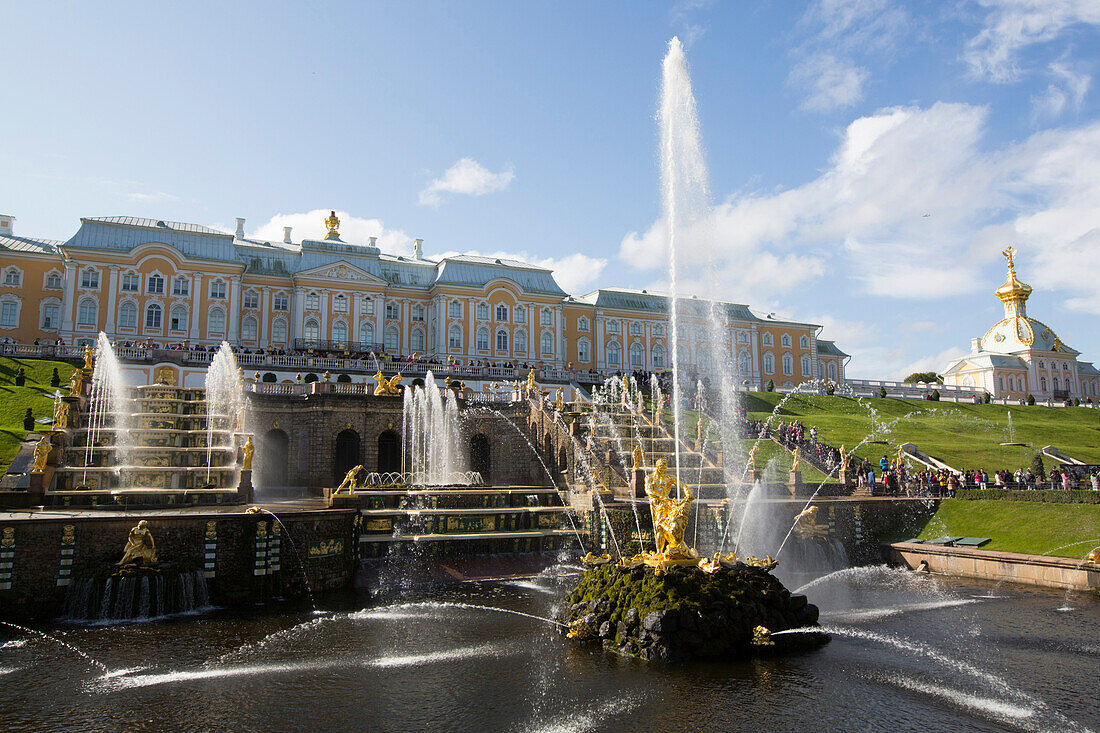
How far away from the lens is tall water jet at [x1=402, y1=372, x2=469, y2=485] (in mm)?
35719

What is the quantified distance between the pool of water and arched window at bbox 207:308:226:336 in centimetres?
4228

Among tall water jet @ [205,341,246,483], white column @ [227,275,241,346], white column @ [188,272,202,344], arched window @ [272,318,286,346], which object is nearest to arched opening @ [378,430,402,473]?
tall water jet @ [205,341,246,483]

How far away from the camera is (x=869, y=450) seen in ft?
130

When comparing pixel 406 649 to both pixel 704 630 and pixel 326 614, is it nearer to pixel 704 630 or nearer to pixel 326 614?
pixel 326 614

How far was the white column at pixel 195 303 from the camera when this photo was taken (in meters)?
54.6

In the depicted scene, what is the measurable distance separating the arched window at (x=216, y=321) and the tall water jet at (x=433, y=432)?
26.8 m

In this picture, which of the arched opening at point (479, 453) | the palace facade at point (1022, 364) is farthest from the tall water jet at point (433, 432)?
the palace facade at point (1022, 364)

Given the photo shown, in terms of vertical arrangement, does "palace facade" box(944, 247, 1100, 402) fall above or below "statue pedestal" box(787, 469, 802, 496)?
above

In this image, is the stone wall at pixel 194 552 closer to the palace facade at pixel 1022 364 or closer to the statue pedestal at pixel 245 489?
the statue pedestal at pixel 245 489

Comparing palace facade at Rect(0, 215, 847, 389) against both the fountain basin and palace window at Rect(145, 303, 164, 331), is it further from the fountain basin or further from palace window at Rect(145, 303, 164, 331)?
the fountain basin

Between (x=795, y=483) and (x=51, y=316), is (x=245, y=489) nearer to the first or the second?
(x=795, y=483)

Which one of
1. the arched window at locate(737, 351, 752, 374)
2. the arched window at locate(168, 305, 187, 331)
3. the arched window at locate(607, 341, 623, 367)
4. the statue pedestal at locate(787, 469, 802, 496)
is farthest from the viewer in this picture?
the arched window at locate(737, 351, 752, 374)

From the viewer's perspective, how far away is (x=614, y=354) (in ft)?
234

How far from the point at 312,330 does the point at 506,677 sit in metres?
50.0
